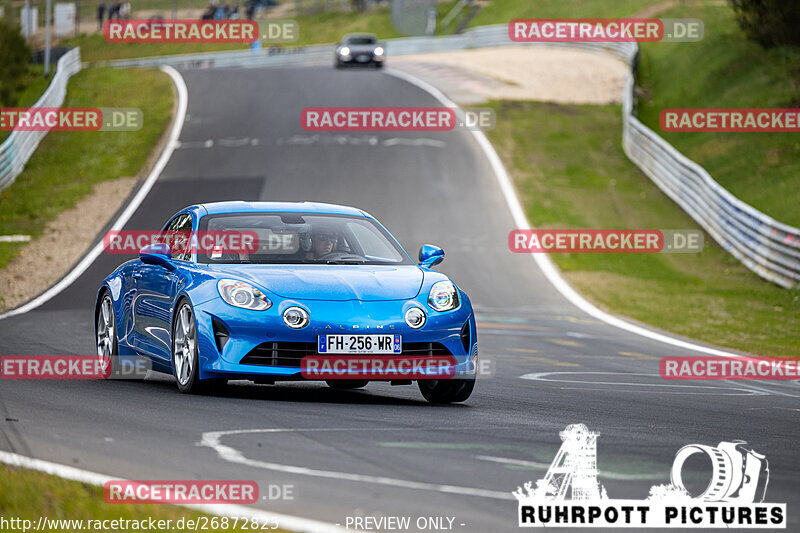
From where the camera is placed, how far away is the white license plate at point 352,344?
8.68 metres

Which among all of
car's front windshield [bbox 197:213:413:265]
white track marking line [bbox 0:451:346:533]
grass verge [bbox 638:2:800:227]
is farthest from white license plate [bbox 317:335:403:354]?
grass verge [bbox 638:2:800:227]

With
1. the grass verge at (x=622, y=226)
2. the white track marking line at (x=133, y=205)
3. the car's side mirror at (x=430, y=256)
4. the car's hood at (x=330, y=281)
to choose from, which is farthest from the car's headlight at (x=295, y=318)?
the white track marking line at (x=133, y=205)

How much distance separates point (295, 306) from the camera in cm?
873

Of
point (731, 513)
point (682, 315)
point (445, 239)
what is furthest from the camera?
point (445, 239)

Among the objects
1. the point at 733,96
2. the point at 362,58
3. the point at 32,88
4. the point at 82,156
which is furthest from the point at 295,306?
the point at 362,58

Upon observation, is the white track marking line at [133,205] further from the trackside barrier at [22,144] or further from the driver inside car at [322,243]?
the driver inside car at [322,243]

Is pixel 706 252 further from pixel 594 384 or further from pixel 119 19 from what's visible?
pixel 119 19

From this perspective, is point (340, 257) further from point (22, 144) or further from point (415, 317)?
point (22, 144)

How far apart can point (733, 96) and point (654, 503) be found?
3544 centimetres

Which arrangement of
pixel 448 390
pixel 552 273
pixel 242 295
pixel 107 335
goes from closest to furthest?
pixel 242 295, pixel 448 390, pixel 107 335, pixel 552 273

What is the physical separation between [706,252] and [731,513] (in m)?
21.3

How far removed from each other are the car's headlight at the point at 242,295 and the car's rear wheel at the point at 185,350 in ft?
0.96

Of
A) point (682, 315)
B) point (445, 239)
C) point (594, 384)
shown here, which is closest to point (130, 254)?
point (445, 239)

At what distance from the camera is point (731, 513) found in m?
5.62
